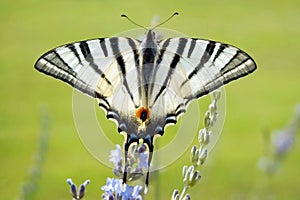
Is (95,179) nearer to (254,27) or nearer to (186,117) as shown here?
(186,117)

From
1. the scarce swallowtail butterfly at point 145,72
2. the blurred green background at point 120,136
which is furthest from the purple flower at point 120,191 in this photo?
the blurred green background at point 120,136

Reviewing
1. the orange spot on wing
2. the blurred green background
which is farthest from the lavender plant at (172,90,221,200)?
the blurred green background

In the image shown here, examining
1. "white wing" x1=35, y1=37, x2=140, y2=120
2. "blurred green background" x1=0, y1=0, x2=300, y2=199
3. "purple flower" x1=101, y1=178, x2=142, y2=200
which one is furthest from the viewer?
"blurred green background" x1=0, y1=0, x2=300, y2=199

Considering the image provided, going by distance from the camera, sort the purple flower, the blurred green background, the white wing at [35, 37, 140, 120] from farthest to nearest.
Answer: the blurred green background, the white wing at [35, 37, 140, 120], the purple flower

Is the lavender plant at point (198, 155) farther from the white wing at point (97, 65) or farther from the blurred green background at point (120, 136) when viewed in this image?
the blurred green background at point (120, 136)

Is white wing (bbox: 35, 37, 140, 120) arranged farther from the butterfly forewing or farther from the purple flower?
the purple flower

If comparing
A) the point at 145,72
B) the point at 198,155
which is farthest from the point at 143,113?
the point at 198,155

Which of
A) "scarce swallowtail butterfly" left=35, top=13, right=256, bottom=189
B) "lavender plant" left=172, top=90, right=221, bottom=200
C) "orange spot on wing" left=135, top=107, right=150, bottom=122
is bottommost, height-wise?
"lavender plant" left=172, top=90, right=221, bottom=200

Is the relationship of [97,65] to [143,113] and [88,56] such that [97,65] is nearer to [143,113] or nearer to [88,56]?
[88,56]
